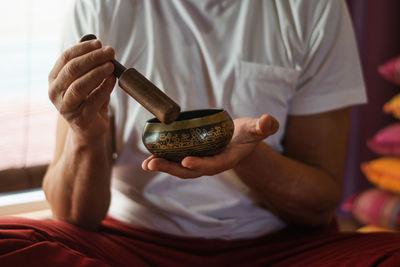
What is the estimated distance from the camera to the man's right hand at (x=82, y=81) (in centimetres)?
76

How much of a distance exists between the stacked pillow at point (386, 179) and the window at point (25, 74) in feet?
4.50

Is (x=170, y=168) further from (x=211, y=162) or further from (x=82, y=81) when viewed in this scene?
(x=82, y=81)

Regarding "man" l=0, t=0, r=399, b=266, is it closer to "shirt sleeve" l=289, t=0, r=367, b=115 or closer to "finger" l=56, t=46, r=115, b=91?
"shirt sleeve" l=289, t=0, r=367, b=115

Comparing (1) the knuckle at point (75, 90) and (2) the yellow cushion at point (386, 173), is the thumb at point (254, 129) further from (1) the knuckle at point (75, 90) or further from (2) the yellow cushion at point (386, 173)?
(2) the yellow cushion at point (386, 173)

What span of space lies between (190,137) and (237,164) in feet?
0.81

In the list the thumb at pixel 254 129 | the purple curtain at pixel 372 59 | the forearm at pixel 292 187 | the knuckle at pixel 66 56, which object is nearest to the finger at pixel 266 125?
the thumb at pixel 254 129

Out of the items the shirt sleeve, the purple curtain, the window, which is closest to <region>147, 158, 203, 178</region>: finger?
the shirt sleeve

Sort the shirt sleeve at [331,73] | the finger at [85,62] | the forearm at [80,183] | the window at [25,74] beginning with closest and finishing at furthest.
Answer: the finger at [85,62] < the forearm at [80,183] < the shirt sleeve at [331,73] < the window at [25,74]

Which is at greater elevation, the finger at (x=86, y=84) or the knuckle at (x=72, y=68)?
the knuckle at (x=72, y=68)

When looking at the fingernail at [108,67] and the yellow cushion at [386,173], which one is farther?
the yellow cushion at [386,173]

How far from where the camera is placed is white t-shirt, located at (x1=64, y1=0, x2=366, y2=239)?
3.57 feet

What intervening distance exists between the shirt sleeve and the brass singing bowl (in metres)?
0.44

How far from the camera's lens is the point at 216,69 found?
1102mm

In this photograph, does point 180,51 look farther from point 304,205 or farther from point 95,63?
point 304,205
